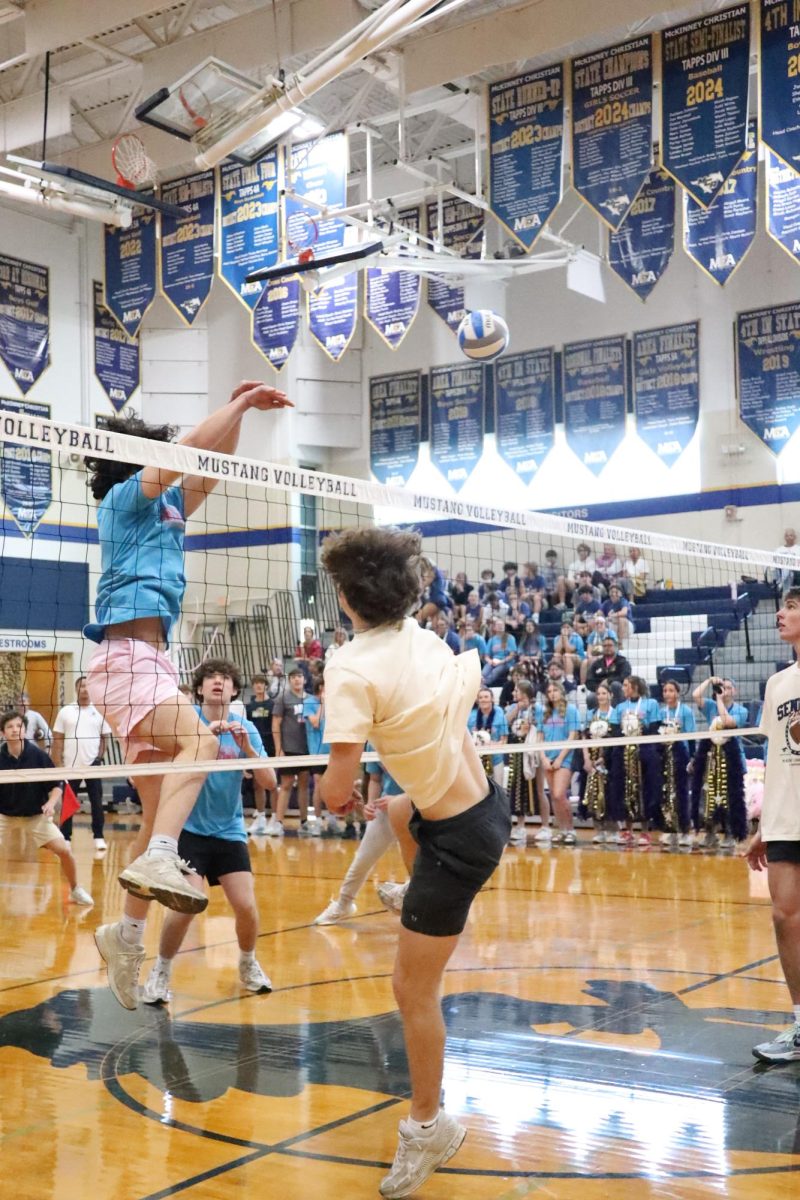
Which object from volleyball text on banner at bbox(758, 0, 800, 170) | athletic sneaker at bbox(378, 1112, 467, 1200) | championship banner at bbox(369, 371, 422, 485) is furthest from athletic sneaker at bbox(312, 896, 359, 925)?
championship banner at bbox(369, 371, 422, 485)

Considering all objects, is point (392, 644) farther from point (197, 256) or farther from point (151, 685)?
point (197, 256)

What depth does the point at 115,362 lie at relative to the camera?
20.6 meters

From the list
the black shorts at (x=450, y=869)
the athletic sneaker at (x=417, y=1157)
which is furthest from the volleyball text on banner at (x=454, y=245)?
the athletic sneaker at (x=417, y=1157)

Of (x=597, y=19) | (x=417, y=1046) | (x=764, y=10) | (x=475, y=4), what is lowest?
(x=417, y=1046)

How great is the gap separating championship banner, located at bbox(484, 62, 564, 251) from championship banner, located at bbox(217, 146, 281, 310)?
2.86 meters

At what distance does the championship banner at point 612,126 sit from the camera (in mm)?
12453

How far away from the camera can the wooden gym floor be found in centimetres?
353

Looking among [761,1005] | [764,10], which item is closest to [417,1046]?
[761,1005]

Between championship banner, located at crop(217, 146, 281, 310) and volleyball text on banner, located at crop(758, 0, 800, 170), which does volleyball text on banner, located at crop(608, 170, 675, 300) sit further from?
championship banner, located at crop(217, 146, 281, 310)

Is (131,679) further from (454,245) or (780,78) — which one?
(454,245)

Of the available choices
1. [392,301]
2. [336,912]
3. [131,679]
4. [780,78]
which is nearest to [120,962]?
[131,679]

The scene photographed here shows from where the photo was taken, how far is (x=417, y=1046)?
3.34 metres

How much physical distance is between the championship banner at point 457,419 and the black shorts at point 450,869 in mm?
18562

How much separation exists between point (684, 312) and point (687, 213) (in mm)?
4773
